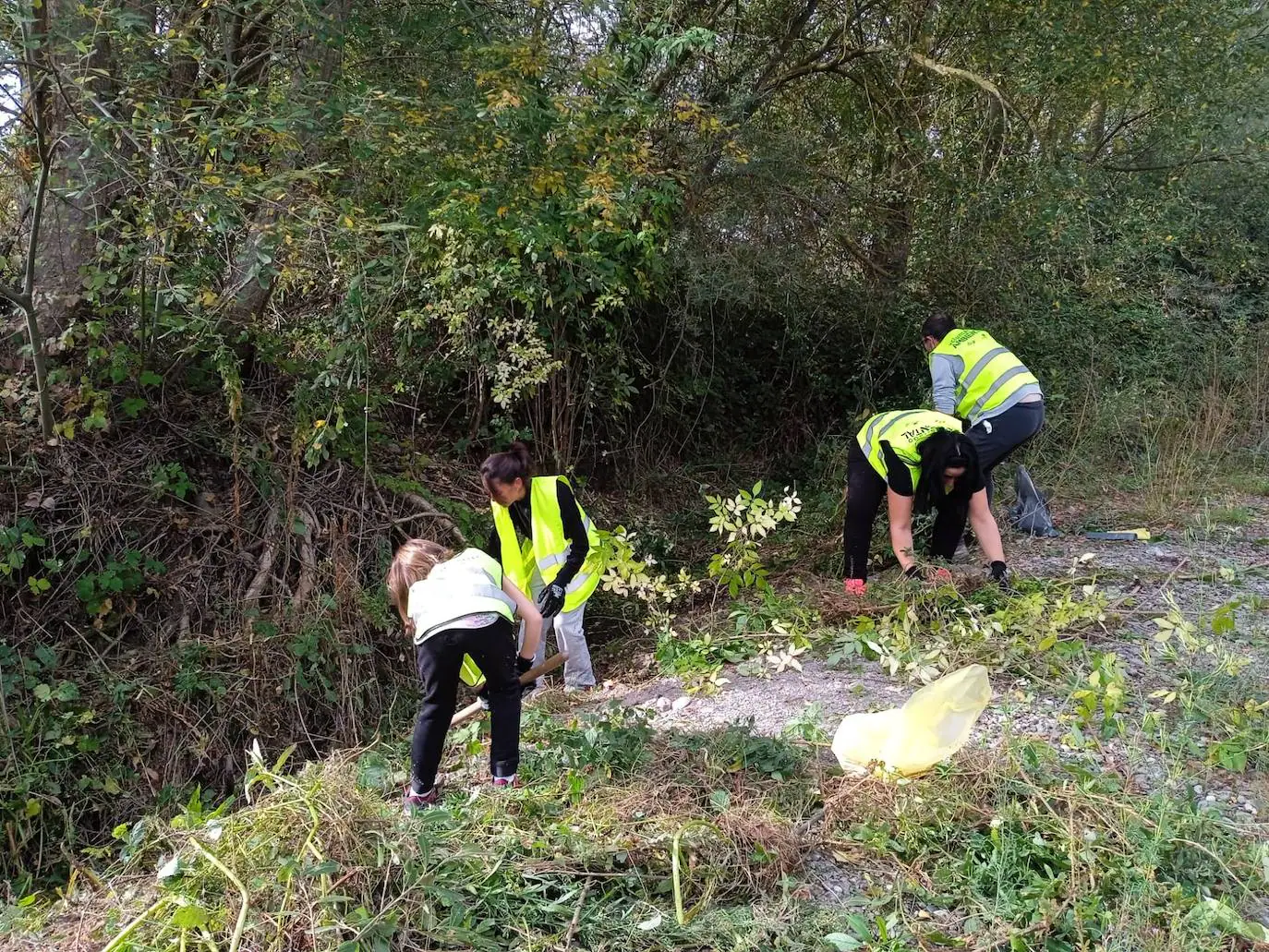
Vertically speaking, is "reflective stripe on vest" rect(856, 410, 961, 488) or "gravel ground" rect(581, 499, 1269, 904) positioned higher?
"reflective stripe on vest" rect(856, 410, 961, 488)

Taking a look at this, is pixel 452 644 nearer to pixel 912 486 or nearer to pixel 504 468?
pixel 504 468

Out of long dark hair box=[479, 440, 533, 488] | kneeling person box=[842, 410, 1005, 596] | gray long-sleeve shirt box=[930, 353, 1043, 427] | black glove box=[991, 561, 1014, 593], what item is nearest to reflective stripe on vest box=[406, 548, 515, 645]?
long dark hair box=[479, 440, 533, 488]

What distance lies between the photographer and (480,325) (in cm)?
646

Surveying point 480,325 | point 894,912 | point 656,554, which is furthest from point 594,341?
point 894,912

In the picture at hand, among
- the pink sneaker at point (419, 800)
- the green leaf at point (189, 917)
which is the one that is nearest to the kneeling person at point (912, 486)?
the pink sneaker at point (419, 800)

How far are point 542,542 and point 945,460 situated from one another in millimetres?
2146

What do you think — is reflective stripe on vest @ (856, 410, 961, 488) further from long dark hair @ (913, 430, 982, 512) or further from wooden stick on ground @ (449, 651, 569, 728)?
wooden stick on ground @ (449, 651, 569, 728)

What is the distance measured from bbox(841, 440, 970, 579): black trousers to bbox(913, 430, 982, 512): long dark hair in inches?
9.9

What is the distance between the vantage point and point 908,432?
4.85 m

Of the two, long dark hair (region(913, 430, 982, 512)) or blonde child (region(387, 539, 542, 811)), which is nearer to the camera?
blonde child (region(387, 539, 542, 811))

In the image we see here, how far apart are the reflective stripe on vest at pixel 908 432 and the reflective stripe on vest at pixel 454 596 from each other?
2543 millimetres

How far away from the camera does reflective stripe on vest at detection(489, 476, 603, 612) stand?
14.7 feet

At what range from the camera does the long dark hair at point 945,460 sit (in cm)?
471

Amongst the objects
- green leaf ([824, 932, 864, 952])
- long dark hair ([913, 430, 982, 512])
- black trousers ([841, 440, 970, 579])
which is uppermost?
long dark hair ([913, 430, 982, 512])
